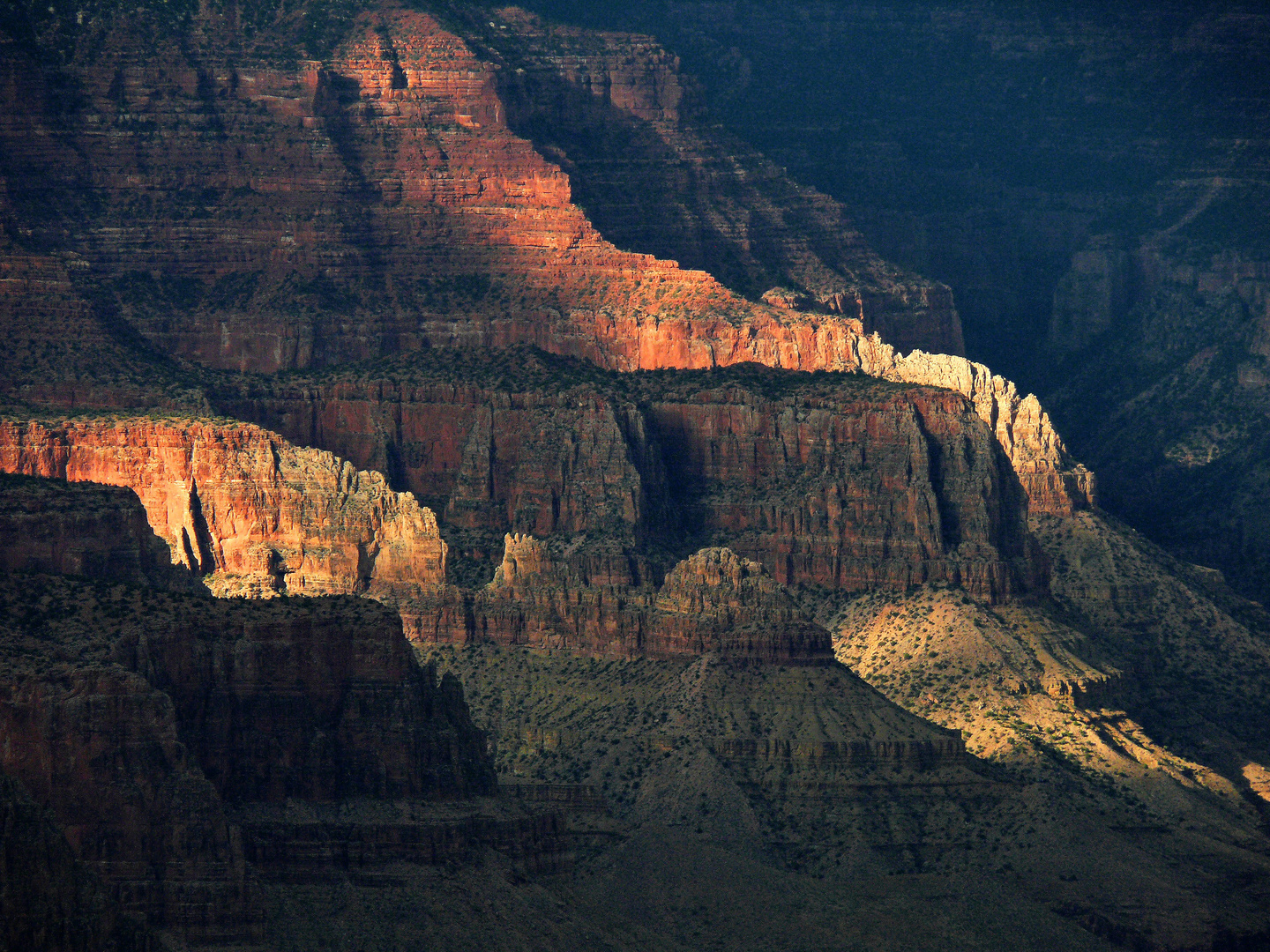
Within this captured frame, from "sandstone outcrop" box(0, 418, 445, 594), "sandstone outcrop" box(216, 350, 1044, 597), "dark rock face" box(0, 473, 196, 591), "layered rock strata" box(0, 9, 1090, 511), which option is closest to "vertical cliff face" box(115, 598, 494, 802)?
"dark rock face" box(0, 473, 196, 591)

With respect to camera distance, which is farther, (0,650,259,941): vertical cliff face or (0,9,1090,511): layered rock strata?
(0,9,1090,511): layered rock strata

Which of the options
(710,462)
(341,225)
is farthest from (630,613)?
(341,225)

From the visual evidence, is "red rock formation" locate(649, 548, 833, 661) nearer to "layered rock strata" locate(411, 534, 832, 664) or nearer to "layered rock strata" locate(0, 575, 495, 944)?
"layered rock strata" locate(411, 534, 832, 664)

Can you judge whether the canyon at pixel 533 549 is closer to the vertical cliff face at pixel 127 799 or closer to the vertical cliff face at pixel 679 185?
the vertical cliff face at pixel 127 799

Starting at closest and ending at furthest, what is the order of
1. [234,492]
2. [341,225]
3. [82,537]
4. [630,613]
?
[82,537] → [630,613] → [234,492] → [341,225]

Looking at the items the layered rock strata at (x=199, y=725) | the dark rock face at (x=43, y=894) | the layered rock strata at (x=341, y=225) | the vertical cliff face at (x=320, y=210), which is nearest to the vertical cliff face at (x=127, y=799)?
the layered rock strata at (x=199, y=725)

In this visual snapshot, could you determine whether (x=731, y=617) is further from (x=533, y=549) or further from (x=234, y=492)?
(x=234, y=492)

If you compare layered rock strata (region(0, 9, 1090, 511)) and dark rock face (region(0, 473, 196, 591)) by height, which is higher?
layered rock strata (region(0, 9, 1090, 511))

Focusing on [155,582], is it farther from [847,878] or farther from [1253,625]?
[1253,625]
